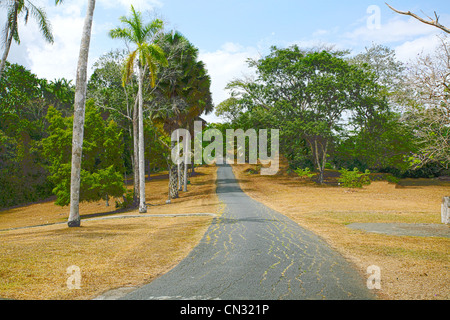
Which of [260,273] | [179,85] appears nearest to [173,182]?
[179,85]

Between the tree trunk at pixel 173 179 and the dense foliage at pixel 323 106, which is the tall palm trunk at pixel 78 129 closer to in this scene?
Answer: the tree trunk at pixel 173 179

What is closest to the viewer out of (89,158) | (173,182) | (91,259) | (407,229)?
(91,259)

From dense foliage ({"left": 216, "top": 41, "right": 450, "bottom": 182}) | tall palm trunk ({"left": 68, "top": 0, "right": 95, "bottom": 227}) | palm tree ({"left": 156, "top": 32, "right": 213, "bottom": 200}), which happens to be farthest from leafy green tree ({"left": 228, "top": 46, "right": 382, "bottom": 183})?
tall palm trunk ({"left": 68, "top": 0, "right": 95, "bottom": 227})

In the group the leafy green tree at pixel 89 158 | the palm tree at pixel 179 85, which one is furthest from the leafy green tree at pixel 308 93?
the leafy green tree at pixel 89 158

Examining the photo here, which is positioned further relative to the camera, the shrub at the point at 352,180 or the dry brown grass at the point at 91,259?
the shrub at the point at 352,180

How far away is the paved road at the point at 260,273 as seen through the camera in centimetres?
521

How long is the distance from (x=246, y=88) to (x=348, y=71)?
1225 cm

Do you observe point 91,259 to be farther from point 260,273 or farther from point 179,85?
point 179,85

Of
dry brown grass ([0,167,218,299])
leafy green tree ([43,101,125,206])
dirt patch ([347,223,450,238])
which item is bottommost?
dirt patch ([347,223,450,238])

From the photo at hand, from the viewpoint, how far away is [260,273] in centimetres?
630

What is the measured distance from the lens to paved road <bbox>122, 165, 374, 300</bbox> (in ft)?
17.1

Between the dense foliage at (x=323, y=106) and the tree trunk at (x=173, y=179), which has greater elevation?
the dense foliage at (x=323, y=106)

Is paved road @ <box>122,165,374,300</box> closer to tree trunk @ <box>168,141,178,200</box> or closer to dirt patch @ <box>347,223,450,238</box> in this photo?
dirt patch @ <box>347,223,450,238</box>
